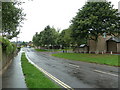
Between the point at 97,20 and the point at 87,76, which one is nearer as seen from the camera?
the point at 87,76

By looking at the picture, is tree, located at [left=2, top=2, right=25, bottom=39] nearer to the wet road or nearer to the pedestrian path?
the pedestrian path

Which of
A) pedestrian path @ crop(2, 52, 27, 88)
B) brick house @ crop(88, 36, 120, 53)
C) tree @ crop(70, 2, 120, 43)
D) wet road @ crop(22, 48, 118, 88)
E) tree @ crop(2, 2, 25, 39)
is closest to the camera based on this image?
pedestrian path @ crop(2, 52, 27, 88)

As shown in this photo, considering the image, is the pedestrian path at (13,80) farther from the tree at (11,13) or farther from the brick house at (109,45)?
the brick house at (109,45)

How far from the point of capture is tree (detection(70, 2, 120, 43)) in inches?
1008

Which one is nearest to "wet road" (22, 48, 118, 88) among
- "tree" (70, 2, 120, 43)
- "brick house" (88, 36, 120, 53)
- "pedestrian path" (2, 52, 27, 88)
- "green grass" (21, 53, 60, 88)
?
"green grass" (21, 53, 60, 88)

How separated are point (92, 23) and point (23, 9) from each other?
58.2ft

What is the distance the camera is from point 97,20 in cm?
2627

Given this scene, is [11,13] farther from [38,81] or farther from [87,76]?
[87,76]

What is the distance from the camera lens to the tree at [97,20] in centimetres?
2561

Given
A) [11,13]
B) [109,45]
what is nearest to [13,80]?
[11,13]

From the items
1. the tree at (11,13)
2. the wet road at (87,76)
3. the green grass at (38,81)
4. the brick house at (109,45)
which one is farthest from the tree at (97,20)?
the green grass at (38,81)

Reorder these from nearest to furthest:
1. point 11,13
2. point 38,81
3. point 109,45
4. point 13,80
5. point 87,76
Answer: point 38,81
point 13,80
point 11,13
point 87,76
point 109,45

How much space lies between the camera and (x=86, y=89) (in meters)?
6.44

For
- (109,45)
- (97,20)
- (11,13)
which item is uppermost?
(97,20)
